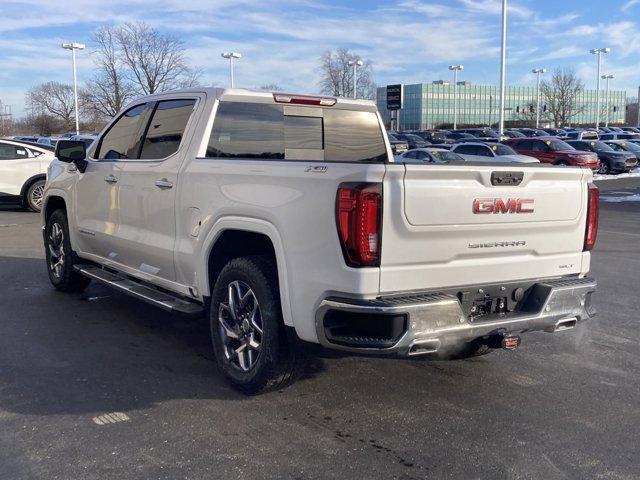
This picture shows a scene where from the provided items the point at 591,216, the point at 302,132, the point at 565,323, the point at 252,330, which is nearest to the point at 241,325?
the point at 252,330

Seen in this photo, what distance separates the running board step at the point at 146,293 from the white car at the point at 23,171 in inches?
401

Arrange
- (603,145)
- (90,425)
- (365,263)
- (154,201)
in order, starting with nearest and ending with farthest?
(365,263) < (90,425) < (154,201) < (603,145)

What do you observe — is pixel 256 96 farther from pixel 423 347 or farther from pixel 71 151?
pixel 423 347

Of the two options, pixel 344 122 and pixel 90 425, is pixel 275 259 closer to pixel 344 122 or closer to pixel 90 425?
pixel 90 425

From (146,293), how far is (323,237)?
7.09 ft

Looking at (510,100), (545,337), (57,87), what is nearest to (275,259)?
(545,337)

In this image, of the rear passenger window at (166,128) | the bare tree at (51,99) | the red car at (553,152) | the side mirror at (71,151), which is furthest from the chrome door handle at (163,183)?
the bare tree at (51,99)

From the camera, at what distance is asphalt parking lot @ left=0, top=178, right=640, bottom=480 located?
140 inches

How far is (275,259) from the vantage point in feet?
14.3

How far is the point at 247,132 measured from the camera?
5.32 m

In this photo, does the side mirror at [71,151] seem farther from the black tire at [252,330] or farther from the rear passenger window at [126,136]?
the black tire at [252,330]

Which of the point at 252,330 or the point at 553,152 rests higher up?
the point at 553,152

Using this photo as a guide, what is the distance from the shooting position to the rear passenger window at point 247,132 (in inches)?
202

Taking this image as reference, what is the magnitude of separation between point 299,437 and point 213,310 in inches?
47.0
